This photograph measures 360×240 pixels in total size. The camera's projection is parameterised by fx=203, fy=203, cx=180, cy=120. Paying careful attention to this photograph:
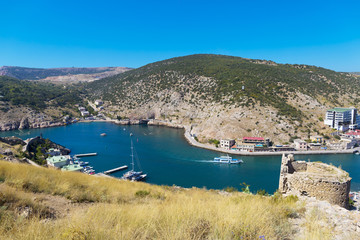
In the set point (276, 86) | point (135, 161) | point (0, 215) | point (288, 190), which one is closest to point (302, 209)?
point (288, 190)

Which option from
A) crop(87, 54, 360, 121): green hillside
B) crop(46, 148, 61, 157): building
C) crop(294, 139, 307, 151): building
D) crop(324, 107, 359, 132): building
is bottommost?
crop(46, 148, 61, 157): building

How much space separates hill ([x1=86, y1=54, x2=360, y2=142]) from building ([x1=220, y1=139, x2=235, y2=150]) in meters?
2.56

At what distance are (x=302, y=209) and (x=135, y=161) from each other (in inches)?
1252

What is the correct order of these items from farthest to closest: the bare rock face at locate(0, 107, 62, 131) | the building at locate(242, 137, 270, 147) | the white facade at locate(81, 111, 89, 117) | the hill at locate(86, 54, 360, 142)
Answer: the white facade at locate(81, 111, 89, 117), the bare rock face at locate(0, 107, 62, 131), the hill at locate(86, 54, 360, 142), the building at locate(242, 137, 270, 147)

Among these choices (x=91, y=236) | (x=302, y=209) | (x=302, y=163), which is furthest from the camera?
(x=302, y=163)

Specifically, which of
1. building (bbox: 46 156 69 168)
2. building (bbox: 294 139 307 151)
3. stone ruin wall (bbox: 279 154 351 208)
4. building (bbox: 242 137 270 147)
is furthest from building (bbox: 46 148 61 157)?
building (bbox: 294 139 307 151)

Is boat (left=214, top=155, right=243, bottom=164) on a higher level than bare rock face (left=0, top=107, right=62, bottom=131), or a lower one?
lower

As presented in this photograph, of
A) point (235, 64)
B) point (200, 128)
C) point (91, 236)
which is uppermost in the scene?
point (235, 64)

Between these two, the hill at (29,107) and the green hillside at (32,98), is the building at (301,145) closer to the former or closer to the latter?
the hill at (29,107)

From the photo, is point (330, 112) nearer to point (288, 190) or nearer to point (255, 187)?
point (255, 187)

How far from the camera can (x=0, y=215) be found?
268 cm

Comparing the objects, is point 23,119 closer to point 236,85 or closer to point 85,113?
point 85,113

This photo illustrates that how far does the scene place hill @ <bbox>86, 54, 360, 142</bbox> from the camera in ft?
148

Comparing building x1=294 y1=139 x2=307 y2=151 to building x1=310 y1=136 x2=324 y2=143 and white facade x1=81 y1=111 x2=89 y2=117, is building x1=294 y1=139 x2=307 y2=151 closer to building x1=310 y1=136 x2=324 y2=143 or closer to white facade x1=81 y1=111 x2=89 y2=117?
building x1=310 y1=136 x2=324 y2=143
